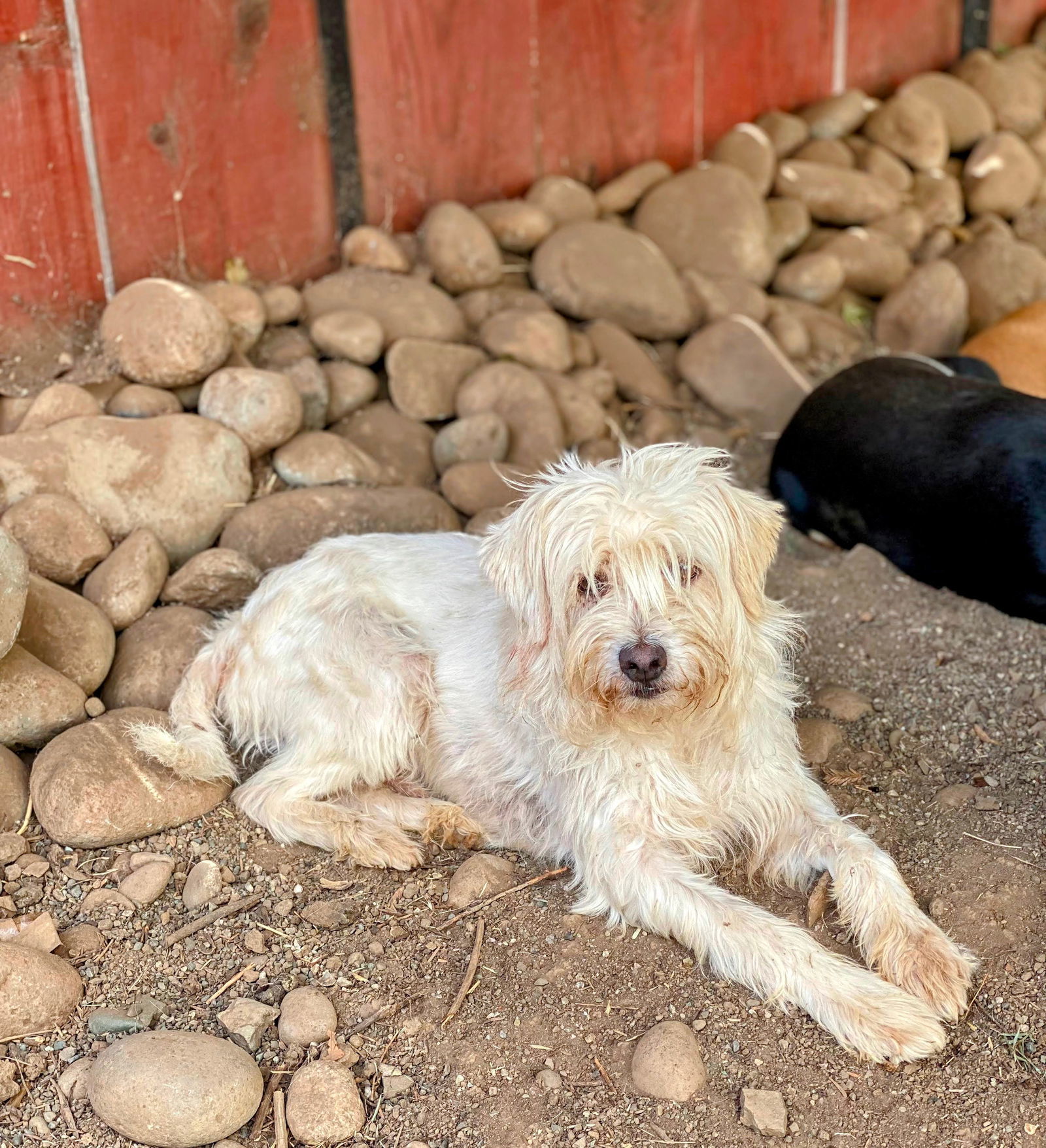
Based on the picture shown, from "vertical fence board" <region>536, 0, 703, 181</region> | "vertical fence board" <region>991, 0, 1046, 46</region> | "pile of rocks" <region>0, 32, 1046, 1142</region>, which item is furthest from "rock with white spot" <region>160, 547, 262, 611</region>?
"vertical fence board" <region>991, 0, 1046, 46</region>

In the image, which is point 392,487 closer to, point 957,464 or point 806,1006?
point 957,464

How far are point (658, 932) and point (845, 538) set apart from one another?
2838mm

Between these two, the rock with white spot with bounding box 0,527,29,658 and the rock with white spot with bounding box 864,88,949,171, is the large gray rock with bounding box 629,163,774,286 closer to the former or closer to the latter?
the rock with white spot with bounding box 864,88,949,171

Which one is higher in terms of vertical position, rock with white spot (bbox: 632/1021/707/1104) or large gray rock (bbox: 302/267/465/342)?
large gray rock (bbox: 302/267/465/342)

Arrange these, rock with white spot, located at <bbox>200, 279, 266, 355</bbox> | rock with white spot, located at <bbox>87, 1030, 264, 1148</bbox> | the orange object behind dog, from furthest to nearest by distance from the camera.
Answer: the orange object behind dog, rock with white spot, located at <bbox>200, 279, 266, 355</bbox>, rock with white spot, located at <bbox>87, 1030, 264, 1148</bbox>

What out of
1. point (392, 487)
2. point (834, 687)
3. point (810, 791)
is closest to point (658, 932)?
point (810, 791)

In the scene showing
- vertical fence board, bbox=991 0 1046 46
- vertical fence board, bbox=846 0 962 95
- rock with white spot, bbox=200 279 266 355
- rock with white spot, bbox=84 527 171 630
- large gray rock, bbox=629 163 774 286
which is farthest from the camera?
vertical fence board, bbox=991 0 1046 46

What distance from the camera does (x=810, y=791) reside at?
4.13m

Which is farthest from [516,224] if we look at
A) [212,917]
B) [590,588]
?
[212,917]

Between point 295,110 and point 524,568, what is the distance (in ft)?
12.3

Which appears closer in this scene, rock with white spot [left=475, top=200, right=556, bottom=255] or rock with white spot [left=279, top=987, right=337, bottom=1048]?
rock with white spot [left=279, top=987, right=337, bottom=1048]

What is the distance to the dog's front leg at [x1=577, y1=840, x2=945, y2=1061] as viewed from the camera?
3412 millimetres

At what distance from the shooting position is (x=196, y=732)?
177 inches

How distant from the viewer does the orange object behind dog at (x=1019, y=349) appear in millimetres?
7125
